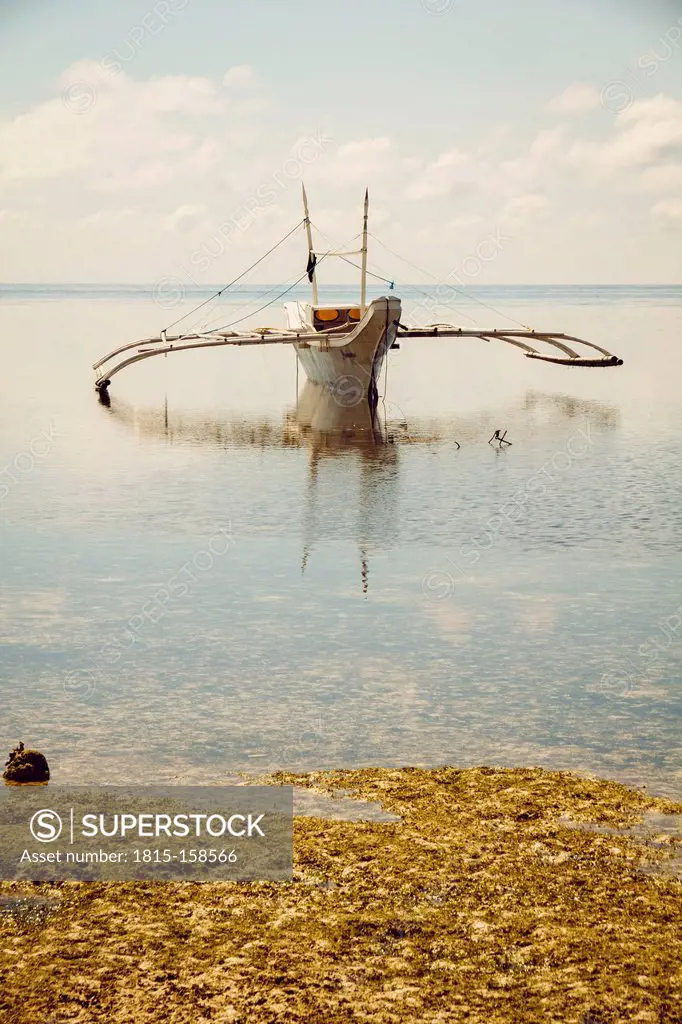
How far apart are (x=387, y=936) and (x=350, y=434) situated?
85.3 ft

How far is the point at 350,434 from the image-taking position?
3192 centimetres

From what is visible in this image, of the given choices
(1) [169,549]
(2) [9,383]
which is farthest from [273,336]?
(1) [169,549]

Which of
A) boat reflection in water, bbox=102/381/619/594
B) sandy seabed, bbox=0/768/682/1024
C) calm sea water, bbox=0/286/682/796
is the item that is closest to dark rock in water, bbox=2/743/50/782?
calm sea water, bbox=0/286/682/796

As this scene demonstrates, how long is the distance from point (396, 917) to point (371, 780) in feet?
7.21

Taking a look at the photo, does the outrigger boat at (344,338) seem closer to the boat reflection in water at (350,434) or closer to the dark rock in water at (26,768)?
the boat reflection in water at (350,434)

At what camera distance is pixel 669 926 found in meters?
6.41

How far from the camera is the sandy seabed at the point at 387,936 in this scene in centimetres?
568

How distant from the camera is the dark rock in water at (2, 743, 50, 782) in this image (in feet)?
27.7

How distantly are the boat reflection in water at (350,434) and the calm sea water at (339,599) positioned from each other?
0.41 feet

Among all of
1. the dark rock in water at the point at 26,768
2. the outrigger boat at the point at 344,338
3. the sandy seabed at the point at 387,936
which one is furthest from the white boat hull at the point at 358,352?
the sandy seabed at the point at 387,936

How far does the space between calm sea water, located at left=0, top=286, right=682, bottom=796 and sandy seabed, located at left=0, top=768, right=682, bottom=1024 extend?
65.3 inches

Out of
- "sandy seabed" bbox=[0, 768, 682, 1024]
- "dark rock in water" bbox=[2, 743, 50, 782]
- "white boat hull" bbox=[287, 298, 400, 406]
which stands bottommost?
"sandy seabed" bbox=[0, 768, 682, 1024]

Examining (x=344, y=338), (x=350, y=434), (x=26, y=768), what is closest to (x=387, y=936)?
(x=26, y=768)

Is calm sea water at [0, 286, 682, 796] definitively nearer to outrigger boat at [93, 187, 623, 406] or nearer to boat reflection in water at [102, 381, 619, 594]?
boat reflection in water at [102, 381, 619, 594]
